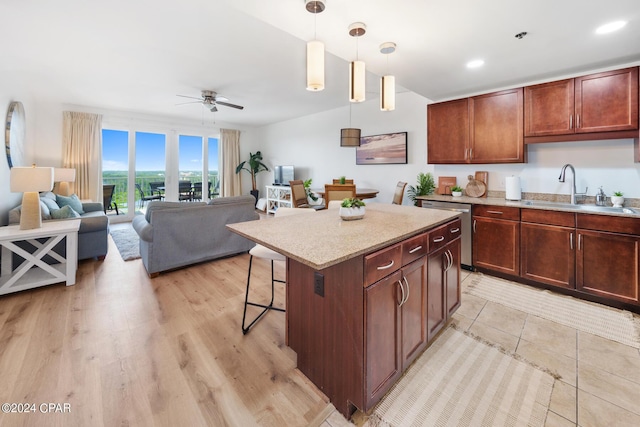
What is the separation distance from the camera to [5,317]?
2.25m

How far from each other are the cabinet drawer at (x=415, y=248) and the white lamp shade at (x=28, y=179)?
3648 millimetres

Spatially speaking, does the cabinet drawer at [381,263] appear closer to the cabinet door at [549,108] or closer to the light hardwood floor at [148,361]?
the light hardwood floor at [148,361]

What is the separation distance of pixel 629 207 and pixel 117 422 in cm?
448

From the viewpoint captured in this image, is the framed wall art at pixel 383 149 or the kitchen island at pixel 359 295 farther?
the framed wall art at pixel 383 149

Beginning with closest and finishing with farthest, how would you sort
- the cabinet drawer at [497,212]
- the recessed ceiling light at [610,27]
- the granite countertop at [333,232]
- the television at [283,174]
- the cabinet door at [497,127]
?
1. the granite countertop at [333,232]
2. the recessed ceiling light at [610,27]
3. the cabinet drawer at [497,212]
4. the cabinet door at [497,127]
5. the television at [283,174]

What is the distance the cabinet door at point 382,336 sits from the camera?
4.25 ft

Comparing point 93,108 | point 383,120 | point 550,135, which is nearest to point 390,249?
point 550,135

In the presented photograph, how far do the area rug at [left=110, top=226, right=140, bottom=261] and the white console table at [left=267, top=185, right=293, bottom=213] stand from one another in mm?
3136

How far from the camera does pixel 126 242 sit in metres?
4.66

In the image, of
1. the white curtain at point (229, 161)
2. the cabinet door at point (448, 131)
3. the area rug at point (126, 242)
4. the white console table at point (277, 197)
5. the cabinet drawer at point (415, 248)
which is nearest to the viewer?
the cabinet drawer at point (415, 248)

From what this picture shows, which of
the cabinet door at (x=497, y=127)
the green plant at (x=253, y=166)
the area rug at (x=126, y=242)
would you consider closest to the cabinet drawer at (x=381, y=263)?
the cabinet door at (x=497, y=127)

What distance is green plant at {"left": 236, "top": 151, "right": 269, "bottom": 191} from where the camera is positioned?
26.5 feet

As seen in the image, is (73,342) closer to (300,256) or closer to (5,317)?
(5,317)

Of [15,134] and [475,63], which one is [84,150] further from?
[475,63]
